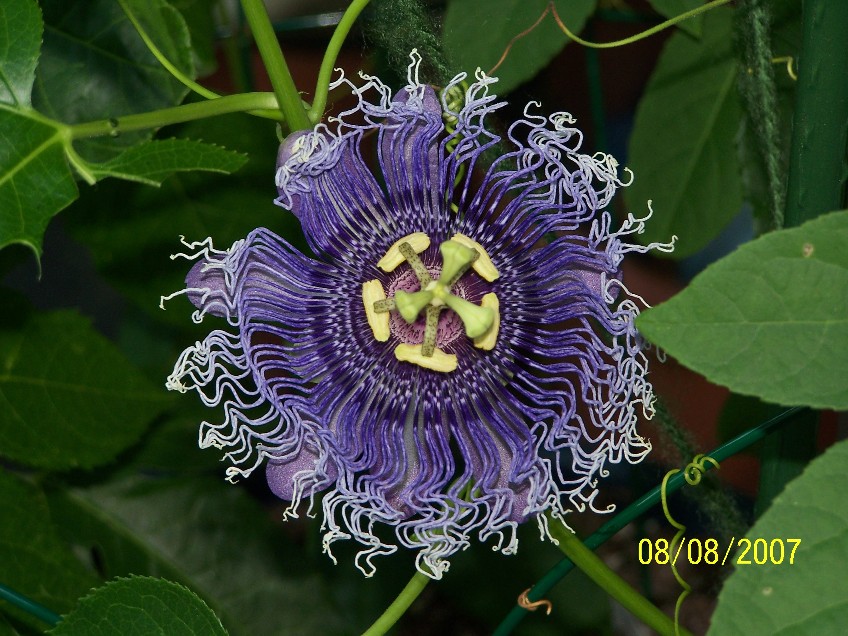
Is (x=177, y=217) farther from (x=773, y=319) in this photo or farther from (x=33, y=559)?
(x=773, y=319)

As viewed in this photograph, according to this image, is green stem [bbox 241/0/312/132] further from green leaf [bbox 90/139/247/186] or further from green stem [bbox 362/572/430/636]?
green stem [bbox 362/572/430/636]

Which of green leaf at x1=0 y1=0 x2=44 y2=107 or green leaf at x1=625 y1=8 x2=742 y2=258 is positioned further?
green leaf at x1=625 y1=8 x2=742 y2=258

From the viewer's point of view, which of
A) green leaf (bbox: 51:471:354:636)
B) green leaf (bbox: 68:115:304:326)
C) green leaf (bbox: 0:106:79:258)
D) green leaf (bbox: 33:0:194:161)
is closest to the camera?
green leaf (bbox: 0:106:79:258)

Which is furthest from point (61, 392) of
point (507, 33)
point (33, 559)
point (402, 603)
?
point (507, 33)

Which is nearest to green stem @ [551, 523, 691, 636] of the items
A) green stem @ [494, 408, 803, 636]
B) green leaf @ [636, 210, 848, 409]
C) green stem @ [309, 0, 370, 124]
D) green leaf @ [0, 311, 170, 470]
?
green stem @ [494, 408, 803, 636]

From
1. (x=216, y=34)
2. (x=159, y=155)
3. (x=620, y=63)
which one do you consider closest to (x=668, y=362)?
(x=159, y=155)

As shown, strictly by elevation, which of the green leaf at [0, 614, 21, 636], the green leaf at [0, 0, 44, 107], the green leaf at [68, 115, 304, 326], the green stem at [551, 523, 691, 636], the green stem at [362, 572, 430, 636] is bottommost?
the green leaf at [0, 614, 21, 636]
